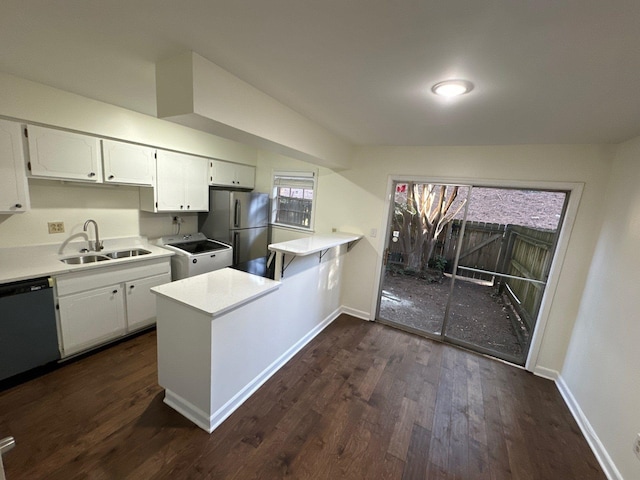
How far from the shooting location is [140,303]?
2783 millimetres

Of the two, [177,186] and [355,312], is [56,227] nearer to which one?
[177,186]

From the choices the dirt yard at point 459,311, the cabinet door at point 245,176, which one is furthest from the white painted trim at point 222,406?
the cabinet door at point 245,176

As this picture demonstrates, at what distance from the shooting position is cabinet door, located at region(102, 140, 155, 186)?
263 centimetres

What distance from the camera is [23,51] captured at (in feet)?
5.07

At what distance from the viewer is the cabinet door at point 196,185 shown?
341 cm

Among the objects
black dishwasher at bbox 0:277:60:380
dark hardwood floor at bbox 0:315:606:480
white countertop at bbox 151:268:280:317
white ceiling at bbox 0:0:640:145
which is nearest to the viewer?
white ceiling at bbox 0:0:640:145

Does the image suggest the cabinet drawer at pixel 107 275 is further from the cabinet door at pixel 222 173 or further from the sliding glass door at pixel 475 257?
the sliding glass door at pixel 475 257

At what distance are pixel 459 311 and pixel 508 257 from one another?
112cm

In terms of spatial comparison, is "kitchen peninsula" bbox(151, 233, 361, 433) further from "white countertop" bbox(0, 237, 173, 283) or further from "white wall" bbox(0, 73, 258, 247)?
"white wall" bbox(0, 73, 258, 247)

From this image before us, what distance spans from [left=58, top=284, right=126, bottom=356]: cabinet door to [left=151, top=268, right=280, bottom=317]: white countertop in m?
1.08

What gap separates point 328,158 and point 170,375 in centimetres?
244

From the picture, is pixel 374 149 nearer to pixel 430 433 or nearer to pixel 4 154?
pixel 430 433

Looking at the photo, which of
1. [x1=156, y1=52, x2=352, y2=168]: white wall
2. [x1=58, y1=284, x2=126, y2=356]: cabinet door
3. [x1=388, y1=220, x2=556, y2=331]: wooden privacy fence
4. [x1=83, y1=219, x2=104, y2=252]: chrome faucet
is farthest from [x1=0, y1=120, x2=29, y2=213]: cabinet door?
[x1=388, y1=220, x2=556, y2=331]: wooden privacy fence

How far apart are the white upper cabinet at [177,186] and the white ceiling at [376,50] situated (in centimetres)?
116
